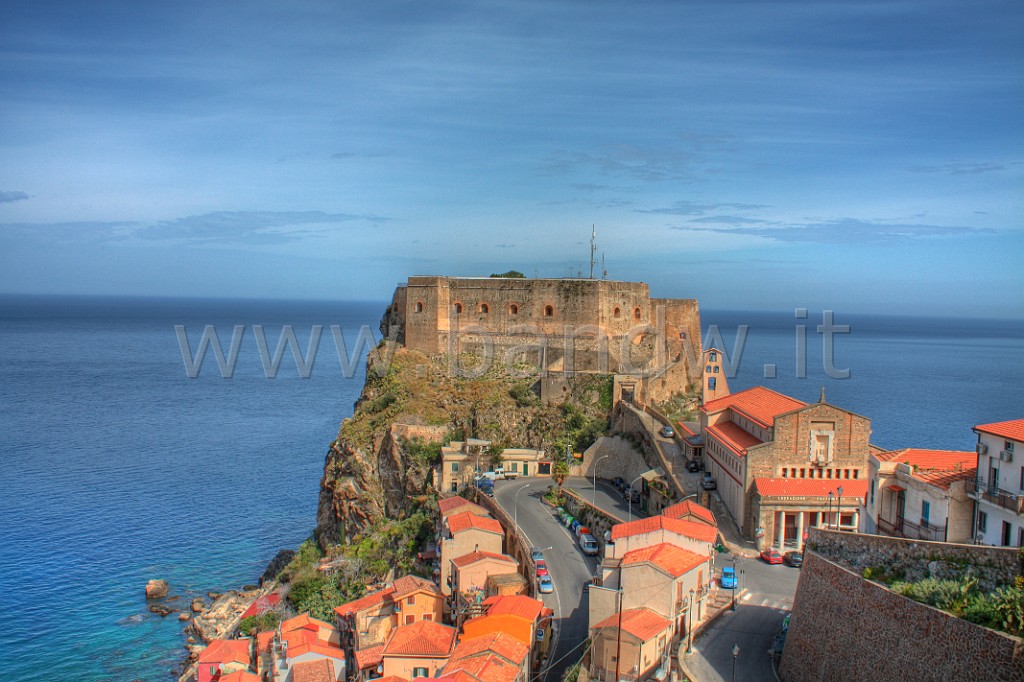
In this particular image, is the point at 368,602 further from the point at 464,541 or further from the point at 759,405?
the point at 759,405

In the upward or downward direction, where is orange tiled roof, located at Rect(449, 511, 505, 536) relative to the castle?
downward

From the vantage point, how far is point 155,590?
120ft

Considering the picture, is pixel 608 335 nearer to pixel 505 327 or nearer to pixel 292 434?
pixel 505 327

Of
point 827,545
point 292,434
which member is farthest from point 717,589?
point 292,434

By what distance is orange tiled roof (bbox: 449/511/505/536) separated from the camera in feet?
88.0

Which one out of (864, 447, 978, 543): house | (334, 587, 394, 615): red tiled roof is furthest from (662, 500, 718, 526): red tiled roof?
(334, 587, 394, 615): red tiled roof

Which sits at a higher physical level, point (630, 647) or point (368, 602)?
point (630, 647)

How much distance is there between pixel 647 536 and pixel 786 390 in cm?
6603

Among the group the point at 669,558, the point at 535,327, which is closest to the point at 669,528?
the point at 669,558

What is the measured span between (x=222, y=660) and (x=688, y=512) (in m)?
15.4

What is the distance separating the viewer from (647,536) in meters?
22.7

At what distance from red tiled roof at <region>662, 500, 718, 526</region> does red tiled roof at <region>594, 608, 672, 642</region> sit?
17.8ft

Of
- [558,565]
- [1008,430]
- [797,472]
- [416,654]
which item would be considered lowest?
[416,654]

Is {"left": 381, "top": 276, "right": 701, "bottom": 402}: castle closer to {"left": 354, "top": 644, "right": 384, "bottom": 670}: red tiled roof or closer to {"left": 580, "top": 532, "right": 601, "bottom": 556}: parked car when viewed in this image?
{"left": 580, "top": 532, "right": 601, "bottom": 556}: parked car
